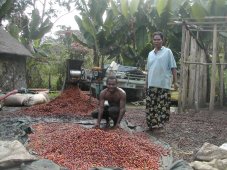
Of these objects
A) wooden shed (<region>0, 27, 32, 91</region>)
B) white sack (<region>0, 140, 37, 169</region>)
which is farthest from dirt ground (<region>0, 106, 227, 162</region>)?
wooden shed (<region>0, 27, 32, 91</region>)

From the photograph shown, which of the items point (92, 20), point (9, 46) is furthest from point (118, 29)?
point (9, 46)

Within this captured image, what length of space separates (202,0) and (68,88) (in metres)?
5.17

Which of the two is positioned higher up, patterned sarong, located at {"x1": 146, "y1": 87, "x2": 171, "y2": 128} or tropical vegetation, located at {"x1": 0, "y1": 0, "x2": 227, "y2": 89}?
tropical vegetation, located at {"x1": 0, "y1": 0, "x2": 227, "y2": 89}

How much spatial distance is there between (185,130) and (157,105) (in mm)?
929

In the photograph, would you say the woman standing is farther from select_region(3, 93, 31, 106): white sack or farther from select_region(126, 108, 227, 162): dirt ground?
select_region(3, 93, 31, 106): white sack

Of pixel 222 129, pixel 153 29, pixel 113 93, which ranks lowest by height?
pixel 222 129

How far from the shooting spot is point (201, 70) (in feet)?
38.9

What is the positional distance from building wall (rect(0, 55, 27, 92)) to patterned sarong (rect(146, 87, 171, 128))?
9112 mm

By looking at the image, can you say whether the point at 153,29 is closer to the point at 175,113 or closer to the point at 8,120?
the point at 175,113

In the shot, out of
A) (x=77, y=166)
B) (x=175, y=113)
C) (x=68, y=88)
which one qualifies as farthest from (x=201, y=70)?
(x=77, y=166)

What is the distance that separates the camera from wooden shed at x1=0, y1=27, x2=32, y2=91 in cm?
1494

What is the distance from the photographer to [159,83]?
7316mm

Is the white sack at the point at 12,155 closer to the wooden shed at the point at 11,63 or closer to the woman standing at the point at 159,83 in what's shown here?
the woman standing at the point at 159,83

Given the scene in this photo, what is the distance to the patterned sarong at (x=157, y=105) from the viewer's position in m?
7.35
